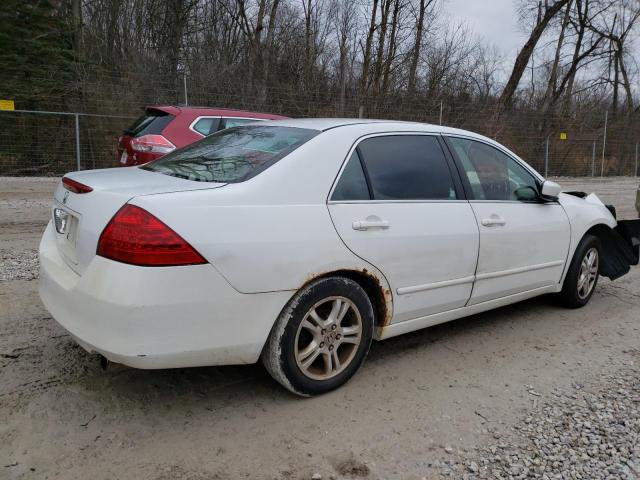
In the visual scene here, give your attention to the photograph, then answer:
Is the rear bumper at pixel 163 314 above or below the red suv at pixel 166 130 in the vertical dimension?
below

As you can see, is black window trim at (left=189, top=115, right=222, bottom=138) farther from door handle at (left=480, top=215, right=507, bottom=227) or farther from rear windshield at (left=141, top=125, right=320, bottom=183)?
door handle at (left=480, top=215, right=507, bottom=227)

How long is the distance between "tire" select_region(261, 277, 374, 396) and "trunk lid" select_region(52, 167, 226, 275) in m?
0.79

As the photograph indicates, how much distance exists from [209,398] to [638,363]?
9.65 feet

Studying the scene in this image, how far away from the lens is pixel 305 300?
2.86 meters

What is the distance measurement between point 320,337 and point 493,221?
1.63 m

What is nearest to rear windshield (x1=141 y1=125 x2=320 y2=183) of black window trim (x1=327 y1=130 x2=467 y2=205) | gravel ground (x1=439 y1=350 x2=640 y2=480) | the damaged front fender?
black window trim (x1=327 y1=130 x2=467 y2=205)

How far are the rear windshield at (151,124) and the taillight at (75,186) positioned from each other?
4.84 meters

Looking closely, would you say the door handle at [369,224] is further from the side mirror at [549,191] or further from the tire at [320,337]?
the side mirror at [549,191]

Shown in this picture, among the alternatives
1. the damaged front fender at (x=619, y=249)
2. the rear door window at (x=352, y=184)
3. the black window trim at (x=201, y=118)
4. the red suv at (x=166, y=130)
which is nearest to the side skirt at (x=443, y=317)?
the rear door window at (x=352, y=184)

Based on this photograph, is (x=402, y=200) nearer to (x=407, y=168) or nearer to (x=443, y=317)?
(x=407, y=168)

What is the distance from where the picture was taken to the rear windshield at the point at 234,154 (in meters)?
2.97

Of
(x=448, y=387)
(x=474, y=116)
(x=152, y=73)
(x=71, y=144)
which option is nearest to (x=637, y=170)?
(x=474, y=116)

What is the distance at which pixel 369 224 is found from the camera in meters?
3.11

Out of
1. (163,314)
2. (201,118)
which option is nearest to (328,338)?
(163,314)
